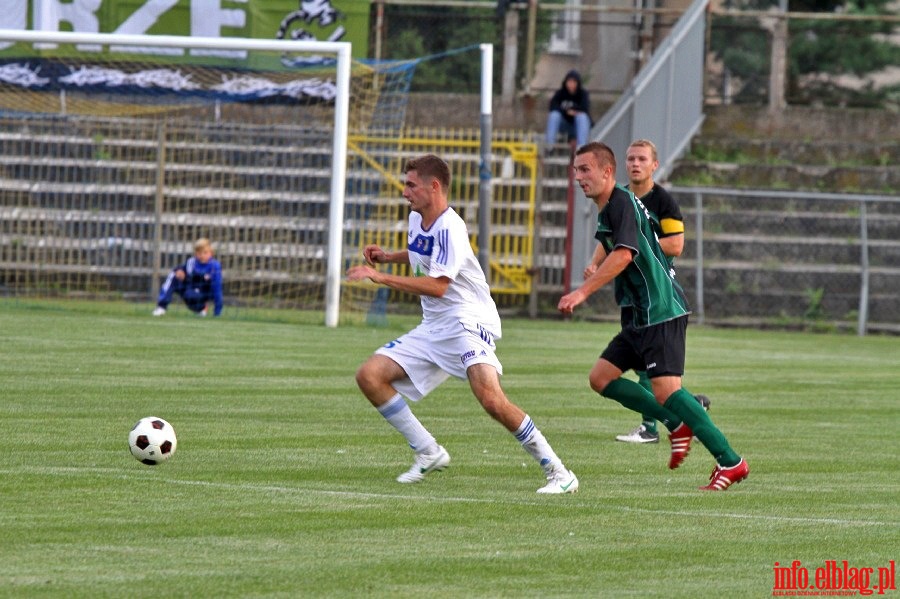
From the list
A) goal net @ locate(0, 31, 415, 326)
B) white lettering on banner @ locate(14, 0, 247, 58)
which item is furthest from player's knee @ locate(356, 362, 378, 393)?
white lettering on banner @ locate(14, 0, 247, 58)

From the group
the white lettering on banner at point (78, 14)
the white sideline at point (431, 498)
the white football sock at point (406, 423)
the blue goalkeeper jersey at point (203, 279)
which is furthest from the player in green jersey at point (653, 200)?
the white lettering on banner at point (78, 14)

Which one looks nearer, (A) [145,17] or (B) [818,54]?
(A) [145,17]

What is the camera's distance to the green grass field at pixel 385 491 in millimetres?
6215

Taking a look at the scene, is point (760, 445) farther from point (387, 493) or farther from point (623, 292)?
point (387, 493)

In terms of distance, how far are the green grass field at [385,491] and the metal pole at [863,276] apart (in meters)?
8.95

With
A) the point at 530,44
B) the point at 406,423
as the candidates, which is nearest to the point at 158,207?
the point at 530,44

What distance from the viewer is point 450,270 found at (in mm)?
8531

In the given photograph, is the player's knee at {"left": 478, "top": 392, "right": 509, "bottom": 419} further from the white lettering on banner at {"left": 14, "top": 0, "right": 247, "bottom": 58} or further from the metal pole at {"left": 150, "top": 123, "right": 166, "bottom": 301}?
the white lettering on banner at {"left": 14, "top": 0, "right": 247, "bottom": 58}

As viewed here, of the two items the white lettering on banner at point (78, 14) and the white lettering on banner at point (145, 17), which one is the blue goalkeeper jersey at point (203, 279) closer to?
the white lettering on banner at point (145, 17)

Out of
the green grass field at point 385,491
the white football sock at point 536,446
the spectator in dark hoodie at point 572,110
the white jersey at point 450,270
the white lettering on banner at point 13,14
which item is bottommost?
the green grass field at point 385,491

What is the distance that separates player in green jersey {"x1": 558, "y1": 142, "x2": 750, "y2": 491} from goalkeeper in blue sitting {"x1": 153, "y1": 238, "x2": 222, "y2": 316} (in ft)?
45.6

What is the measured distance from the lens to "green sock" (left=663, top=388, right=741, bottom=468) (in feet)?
28.6

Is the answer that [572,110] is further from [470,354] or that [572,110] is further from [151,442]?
[151,442]

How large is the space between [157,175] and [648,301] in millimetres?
17299
